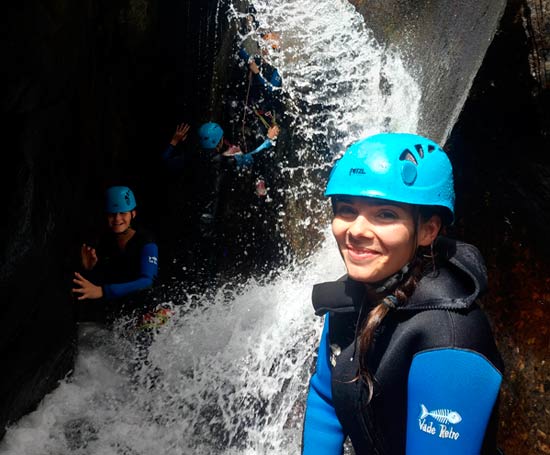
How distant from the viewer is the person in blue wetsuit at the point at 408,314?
1.51 meters

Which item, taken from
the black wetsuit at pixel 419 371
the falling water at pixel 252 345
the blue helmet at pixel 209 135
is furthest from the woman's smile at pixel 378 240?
the blue helmet at pixel 209 135

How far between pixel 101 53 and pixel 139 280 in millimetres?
2361

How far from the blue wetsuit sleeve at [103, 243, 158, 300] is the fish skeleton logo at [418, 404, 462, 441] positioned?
3078mm

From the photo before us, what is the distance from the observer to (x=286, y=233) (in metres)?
6.23

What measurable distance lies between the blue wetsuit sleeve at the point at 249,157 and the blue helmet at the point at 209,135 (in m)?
0.38

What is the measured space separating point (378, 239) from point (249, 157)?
4.74m

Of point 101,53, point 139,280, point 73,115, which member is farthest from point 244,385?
point 101,53

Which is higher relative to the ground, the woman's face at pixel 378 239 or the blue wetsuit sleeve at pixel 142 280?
the woman's face at pixel 378 239

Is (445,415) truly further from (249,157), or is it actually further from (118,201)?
(249,157)

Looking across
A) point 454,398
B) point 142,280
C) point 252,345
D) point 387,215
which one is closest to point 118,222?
point 142,280

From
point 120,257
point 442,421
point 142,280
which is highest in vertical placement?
point 442,421

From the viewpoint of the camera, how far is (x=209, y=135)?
5996mm

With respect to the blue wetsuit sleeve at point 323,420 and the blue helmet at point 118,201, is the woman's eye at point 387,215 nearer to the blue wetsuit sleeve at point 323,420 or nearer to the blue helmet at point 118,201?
the blue wetsuit sleeve at point 323,420

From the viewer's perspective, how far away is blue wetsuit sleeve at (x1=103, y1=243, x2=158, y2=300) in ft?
13.4
